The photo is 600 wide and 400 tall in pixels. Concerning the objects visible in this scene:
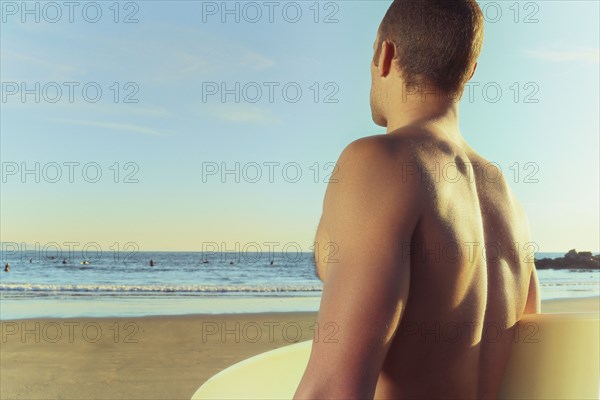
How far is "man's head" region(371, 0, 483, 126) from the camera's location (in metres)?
1.16

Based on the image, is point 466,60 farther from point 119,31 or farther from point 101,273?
point 119,31

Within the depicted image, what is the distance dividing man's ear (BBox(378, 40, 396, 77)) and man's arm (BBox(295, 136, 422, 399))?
0.76 feet

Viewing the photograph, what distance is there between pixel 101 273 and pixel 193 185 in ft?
22.9

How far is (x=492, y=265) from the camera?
1.22 metres

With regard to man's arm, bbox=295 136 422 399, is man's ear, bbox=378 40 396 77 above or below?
above

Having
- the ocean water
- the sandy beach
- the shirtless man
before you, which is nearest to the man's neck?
the shirtless man

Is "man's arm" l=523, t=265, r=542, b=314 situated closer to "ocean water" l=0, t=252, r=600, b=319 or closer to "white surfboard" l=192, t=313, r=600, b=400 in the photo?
"white surfboard" l=192, t=313, r=600, b=400

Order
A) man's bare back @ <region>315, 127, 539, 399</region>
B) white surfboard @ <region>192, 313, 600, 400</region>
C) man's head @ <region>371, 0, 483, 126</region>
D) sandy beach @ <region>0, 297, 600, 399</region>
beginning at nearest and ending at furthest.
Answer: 1. man's bare back @ <region>315, 127, 539, 399</region>
2. man's head @ <region>371, 0, 483, 126</region>
3. white surfboard @ <region>192, 313, 600, 400</region>
4. sandy beach @ <region>0, 297, 600, 399</region>

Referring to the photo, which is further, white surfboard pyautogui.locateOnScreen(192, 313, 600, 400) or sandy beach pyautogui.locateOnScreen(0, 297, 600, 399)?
sandy beach pyautogui.locateOnScreen(0, 297, 600, 399)

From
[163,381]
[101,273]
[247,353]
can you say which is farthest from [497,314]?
[101,273]

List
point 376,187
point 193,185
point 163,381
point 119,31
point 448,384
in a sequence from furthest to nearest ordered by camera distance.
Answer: point 193,185
point 119,31
point 163,381
point 448,384
point 376,187

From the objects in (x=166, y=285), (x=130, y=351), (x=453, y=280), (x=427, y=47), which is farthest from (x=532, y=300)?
(x=166, y=285)

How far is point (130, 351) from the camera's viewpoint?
748cm

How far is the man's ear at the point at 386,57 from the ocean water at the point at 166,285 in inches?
389
